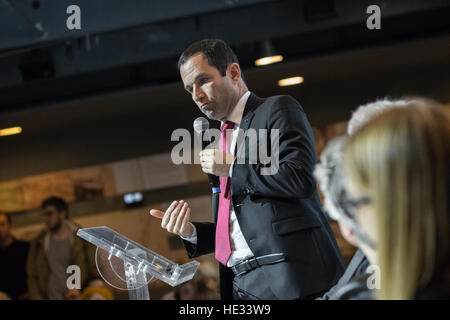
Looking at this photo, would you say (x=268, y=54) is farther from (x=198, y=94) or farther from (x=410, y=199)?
(x=410, y=199)

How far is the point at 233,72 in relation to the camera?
1891mm

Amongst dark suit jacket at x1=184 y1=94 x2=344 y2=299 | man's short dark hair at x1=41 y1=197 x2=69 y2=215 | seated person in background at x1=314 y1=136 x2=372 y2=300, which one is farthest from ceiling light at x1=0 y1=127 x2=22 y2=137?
seated person in background at x1=314 y1=136 x2=372 y2=300

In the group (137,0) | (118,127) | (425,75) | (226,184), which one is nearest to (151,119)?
(118,127)

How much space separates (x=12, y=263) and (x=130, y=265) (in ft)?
16.6

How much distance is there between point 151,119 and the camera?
6.68m

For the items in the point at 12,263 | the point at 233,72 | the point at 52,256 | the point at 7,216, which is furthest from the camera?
the point at 7,216

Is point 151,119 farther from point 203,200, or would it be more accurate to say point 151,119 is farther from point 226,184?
point 226,184

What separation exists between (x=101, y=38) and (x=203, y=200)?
2.12 m

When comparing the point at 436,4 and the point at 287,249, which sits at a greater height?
the point at 436,4

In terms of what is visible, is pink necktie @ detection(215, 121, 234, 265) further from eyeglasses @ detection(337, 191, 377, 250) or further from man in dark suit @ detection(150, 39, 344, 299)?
eyeglasses @ detection(337, 191, 377, 250)

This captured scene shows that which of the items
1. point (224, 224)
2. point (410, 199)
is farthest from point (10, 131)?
point (410, 199)

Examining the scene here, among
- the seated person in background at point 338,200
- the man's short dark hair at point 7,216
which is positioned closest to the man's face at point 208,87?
the seated person in background at point 338,200
